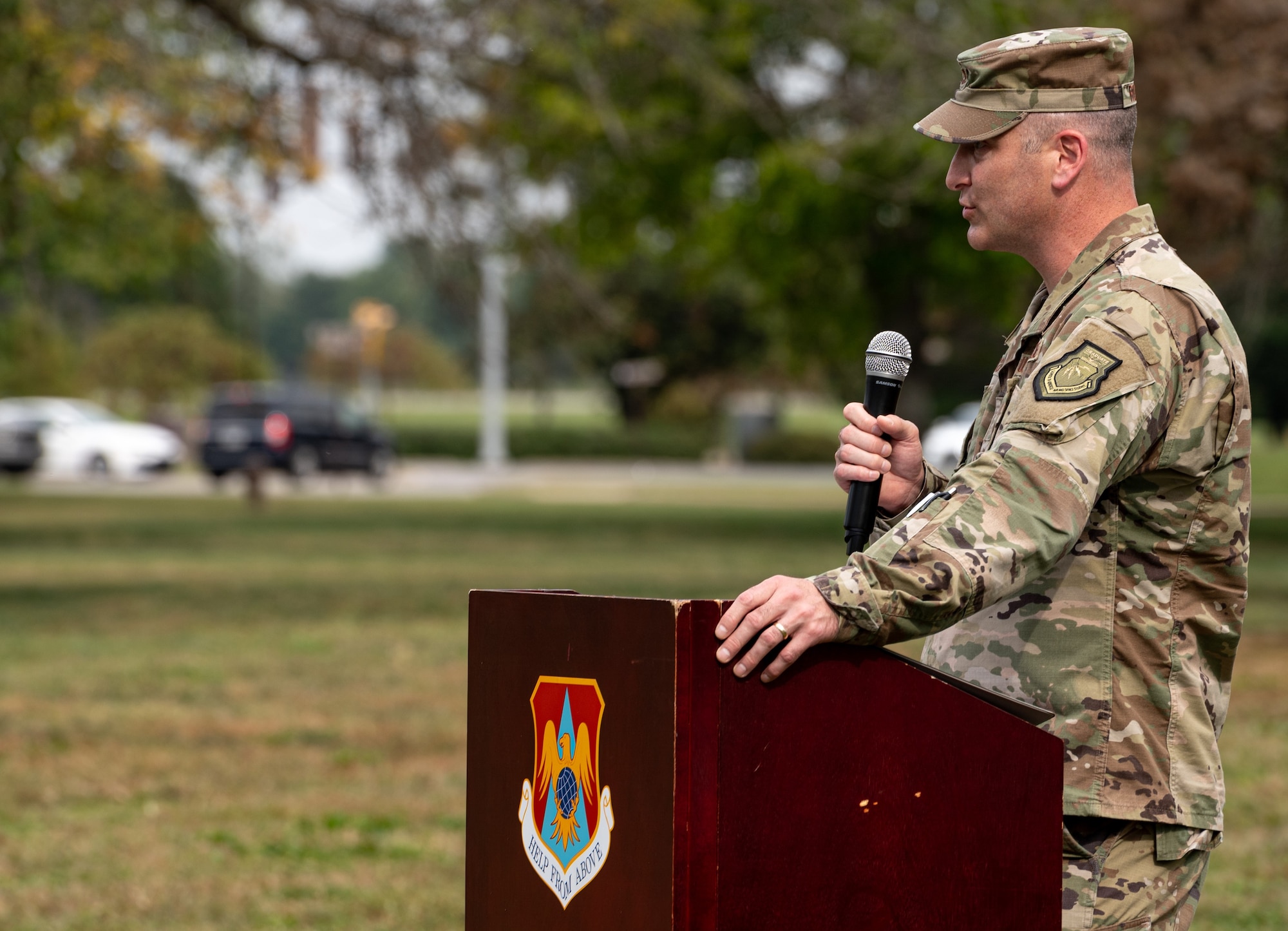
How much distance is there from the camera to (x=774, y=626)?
7.20ft

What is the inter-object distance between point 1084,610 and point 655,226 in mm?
21694

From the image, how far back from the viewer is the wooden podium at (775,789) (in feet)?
7.38

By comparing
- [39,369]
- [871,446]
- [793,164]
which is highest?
[793,164]

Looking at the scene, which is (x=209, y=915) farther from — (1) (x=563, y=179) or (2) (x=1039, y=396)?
(1) (x=563, y=179)

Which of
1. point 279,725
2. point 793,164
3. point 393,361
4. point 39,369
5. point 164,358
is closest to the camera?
point 279,725

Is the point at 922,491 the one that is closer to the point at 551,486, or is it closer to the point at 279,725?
the point at 279,725

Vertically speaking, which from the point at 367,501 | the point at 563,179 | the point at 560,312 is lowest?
the point at 367,501

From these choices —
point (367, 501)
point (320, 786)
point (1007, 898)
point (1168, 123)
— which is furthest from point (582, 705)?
point (367, 501)

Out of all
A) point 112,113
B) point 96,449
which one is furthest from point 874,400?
point 96,449

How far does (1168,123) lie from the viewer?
1559 cm

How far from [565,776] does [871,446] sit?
2.17 ft

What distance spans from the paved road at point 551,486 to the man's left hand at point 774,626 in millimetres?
27709

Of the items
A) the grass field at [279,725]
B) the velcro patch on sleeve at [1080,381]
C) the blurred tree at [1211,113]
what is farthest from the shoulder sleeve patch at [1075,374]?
the blurred tree at [1211,113]

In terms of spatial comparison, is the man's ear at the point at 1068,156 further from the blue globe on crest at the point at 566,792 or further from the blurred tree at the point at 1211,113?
the blurred tree at the point at 1211,113
